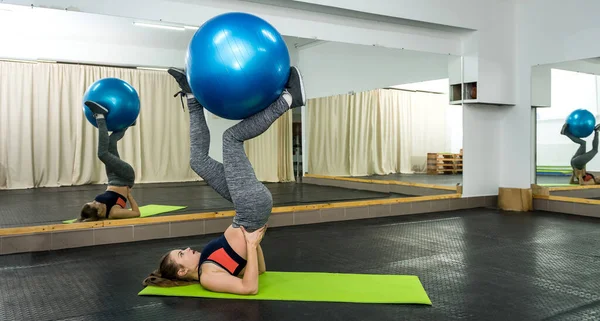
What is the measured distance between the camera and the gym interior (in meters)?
2.59

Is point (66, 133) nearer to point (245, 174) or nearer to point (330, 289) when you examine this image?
point (245, 174)

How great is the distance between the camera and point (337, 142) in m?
8.01

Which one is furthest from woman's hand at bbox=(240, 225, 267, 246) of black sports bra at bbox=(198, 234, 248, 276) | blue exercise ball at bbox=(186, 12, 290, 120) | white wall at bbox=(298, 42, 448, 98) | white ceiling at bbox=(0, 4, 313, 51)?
white wall at bbox=(298, 42, 448, 98)

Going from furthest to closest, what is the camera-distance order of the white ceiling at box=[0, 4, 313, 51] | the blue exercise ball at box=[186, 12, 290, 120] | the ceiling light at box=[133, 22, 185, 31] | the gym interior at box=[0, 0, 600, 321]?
the white ceiling at box=[0, 4, 313, 51] < the ceiling light at box=[133, 22, 185, 31] < the gym interior at box=[0, 0, 600, 321] < the blue exercise ball at box=[186, 12, 290, 120]

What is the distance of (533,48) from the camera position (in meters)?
5.84

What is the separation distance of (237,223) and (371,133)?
5.96 meters

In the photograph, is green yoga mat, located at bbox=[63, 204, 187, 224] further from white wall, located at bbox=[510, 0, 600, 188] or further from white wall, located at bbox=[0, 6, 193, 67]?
white wall, located at bbox=[510, 0, 600, 188]

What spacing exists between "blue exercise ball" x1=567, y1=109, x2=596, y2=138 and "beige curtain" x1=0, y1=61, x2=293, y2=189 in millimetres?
5218

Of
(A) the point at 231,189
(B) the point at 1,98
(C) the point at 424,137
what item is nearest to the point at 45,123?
(B) the point at 1,98

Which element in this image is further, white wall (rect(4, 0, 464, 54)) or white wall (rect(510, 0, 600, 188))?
white wall (rect(510, 0, 600, 188))

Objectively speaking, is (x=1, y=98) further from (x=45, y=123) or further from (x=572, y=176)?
(x=572, y=176)

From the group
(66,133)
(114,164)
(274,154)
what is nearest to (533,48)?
(274,154)

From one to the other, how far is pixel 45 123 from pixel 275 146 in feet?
12.6

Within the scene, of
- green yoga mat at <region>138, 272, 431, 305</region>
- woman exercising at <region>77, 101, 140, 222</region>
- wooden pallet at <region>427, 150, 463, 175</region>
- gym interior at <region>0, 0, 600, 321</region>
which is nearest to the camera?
green yoga mat at <region>138, 272, 431, 305</region>
